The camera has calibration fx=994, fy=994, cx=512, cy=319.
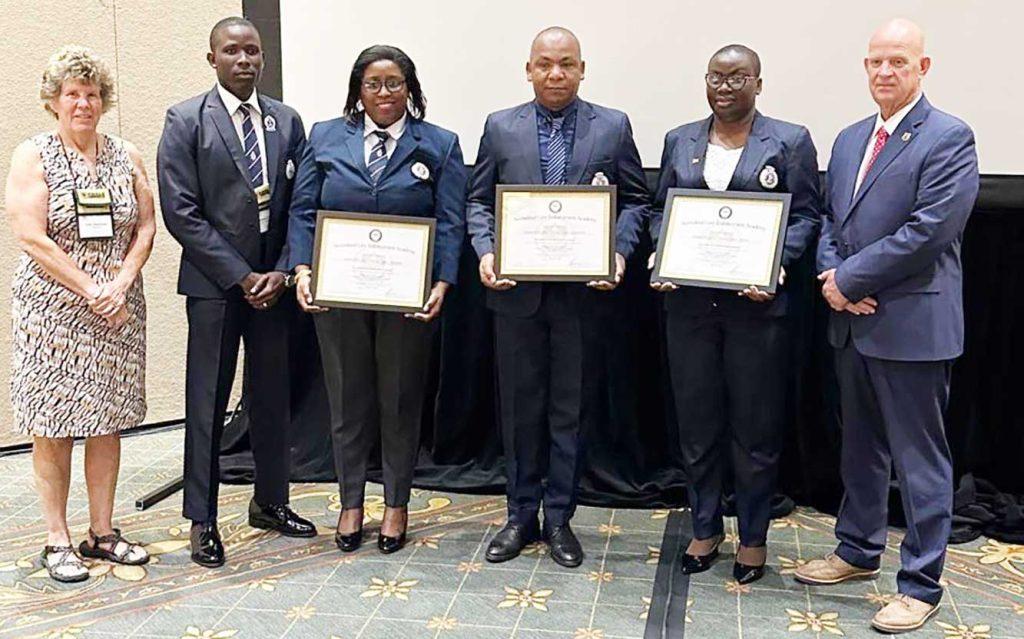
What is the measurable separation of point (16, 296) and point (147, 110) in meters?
1.83

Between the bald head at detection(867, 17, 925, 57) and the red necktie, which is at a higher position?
the bald head at detection(867, 17, 925, 57)

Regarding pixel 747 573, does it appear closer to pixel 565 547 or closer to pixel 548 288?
pixel 565 547

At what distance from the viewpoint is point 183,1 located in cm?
471

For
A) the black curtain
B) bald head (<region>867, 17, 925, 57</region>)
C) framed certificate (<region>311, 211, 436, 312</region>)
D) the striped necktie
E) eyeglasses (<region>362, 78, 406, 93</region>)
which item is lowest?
the black curtain

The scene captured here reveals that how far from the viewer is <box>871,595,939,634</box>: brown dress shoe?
2.81 m

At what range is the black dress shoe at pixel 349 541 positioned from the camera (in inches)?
134

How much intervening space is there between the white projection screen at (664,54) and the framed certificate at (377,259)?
0.98m

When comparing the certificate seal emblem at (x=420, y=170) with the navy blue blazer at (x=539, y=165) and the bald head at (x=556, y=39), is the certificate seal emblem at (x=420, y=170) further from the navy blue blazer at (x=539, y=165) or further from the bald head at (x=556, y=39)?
the bald head at (x=556, y=39)

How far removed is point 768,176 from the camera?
293 centimetres

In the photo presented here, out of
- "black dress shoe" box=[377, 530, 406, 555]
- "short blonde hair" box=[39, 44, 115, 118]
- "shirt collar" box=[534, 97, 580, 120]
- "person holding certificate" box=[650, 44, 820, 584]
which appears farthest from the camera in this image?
"black dress shoe" box=[377, 530, 406, 555]

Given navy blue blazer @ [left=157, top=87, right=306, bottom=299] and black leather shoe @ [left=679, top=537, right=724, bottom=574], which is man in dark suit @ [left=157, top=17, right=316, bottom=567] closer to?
navy blue blazer @ [left=157, top=87, right=306, bottom=299]

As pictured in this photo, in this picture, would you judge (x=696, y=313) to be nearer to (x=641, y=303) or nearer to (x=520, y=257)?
(x=520, y=257)

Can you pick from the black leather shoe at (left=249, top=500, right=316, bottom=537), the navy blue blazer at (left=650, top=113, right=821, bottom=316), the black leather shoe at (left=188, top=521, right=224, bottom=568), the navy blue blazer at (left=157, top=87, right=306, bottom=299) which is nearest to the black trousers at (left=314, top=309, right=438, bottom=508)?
the black leather shoe at (left=249, top=500, right=316, bottom=537)

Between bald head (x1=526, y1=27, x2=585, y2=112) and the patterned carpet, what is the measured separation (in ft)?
4.99
